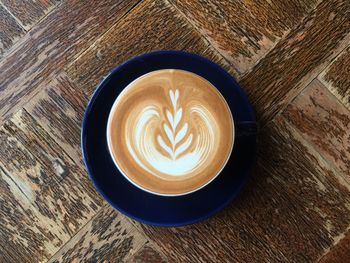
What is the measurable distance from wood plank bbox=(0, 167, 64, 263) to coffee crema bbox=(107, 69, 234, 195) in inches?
11.6

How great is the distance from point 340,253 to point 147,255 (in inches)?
14.6

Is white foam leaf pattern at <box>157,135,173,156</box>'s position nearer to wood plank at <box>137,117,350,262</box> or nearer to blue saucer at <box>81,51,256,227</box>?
blue saucer at <box>81,51,256,227</box>

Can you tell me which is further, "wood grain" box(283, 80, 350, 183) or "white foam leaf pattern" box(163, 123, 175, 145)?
"wood grain" box(283, 80, 350, 183)

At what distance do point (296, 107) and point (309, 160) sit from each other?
10 centimetres

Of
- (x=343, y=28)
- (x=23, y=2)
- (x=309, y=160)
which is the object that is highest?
(x=23, y=2)

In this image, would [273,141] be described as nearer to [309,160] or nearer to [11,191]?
[309,160]

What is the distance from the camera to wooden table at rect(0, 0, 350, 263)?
90 cm

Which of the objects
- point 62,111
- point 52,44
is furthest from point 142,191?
point 52,44

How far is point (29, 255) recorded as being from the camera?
3.05 ft

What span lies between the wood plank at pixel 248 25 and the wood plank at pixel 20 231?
0.49 meters

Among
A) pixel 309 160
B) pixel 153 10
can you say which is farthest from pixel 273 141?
pixel 153 10

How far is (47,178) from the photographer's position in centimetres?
92

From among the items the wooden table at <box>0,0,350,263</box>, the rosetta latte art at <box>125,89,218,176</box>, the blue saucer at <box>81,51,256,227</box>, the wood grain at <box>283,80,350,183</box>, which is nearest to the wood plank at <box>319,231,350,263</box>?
the wooden table at <box>0,0,350,263</box>

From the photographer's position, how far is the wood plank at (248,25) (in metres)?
0.91
